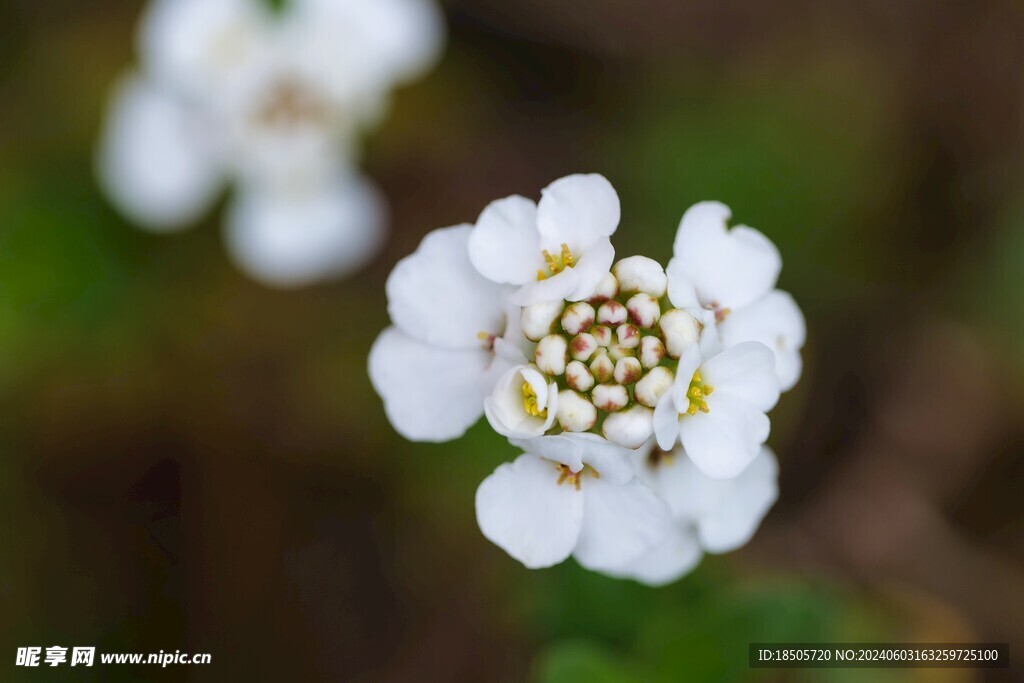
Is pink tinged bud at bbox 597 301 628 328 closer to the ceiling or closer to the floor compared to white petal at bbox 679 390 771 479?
closer to the ceiling

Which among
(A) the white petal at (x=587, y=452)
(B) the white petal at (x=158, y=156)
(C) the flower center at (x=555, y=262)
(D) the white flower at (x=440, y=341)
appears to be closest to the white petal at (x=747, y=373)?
(A) the white petal at (x=587, y=452)

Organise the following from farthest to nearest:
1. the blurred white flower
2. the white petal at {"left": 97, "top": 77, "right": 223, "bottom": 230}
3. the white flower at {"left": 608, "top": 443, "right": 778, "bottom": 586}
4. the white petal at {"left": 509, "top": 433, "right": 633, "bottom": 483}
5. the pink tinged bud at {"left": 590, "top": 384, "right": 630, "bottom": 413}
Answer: the white petal at {"left": 97, "top": 77, "right": 223, "bottom": 230} < the blurred white flower < the white flower at {"left": 608, "top": 443, "right": 778, "bottom": 586} < the pink tinged bud at {"left": 590, "top": 384, "right": 630, "bottom": 413} < the white petal at {"left": 509, "top": 433, "right": 633, "bottom": 483}

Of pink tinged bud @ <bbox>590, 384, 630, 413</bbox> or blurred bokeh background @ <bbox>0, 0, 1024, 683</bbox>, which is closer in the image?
pink tinged bud @ <bbox>590, 384, 630, 413</bbox>

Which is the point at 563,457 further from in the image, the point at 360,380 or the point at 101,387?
the point at 101,387

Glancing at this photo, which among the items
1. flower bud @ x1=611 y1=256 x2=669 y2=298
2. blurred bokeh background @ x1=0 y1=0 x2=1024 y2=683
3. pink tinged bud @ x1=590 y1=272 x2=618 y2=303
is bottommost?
blurred bokeh background @ x1=0 y1=0 x2=1024 y2=683

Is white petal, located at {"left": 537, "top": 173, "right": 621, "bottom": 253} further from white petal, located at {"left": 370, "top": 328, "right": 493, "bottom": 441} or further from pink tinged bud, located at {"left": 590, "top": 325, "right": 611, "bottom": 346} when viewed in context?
white petal, located at {"left": 370, "top": 328, "right": 493, "bottom": 441}

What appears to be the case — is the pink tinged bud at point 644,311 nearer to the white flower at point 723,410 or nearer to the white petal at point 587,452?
the white flower at point 723,410

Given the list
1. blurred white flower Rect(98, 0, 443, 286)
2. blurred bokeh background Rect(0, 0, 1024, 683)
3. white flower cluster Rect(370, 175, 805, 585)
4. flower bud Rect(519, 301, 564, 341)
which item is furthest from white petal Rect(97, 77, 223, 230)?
flower bud Rect(519, 301, 564, 341)

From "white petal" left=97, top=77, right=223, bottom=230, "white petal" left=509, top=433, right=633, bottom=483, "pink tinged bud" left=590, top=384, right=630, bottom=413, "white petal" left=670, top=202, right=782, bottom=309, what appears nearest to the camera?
"white petal" left=509, top=433, right=633, bottom=483
